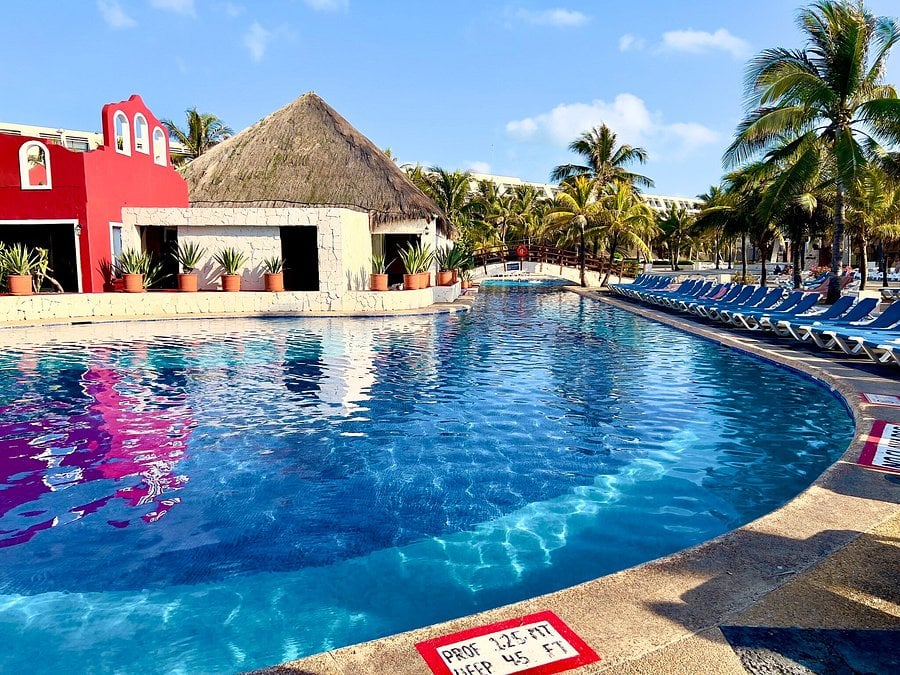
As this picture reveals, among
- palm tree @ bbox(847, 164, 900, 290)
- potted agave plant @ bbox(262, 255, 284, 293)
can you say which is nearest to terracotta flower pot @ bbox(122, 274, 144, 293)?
potted agave plant @ bbox(262, 255, 284, 293)

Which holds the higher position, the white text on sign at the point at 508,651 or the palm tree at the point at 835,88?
the palm tree at the point at 835,88

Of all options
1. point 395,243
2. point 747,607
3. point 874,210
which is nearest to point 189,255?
point 395,243

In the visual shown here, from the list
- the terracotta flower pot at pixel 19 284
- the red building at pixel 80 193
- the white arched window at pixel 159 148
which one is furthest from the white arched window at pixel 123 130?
the terracotta flower pot at pixel 19 284

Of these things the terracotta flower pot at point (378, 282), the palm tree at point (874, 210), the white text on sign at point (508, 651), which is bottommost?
the white text on sign at point (508, 651)

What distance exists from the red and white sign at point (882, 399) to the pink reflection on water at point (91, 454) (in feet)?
23.9

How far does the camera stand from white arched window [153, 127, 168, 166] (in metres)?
22.0

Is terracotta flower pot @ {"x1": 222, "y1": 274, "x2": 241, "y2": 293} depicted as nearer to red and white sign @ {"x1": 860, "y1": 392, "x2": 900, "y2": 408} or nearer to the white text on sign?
red and white sign @ {"x1": 860, "y1": 392, "x2": 900, "y2": 408}

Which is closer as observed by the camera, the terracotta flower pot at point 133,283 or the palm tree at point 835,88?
the palm tree at point 835,88

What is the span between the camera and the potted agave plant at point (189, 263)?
18906 millimetres

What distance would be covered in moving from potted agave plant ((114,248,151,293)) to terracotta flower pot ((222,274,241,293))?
216cm

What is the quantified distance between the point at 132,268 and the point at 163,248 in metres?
3.58

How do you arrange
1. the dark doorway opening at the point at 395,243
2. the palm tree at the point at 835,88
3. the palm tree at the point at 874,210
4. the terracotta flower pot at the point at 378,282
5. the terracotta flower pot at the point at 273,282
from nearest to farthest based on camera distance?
the palm tree at the point at 835,88, the palm tree at the point at 874,210, the terracotta flower pot at the point at 273,282, the terracotta flower pot at the point at 378,282, the dark doorway opening at the point at 395,243

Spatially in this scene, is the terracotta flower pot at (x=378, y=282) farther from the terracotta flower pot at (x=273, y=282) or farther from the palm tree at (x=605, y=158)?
the palm tree at (x=605, y=158)

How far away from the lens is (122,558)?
4.48 m
